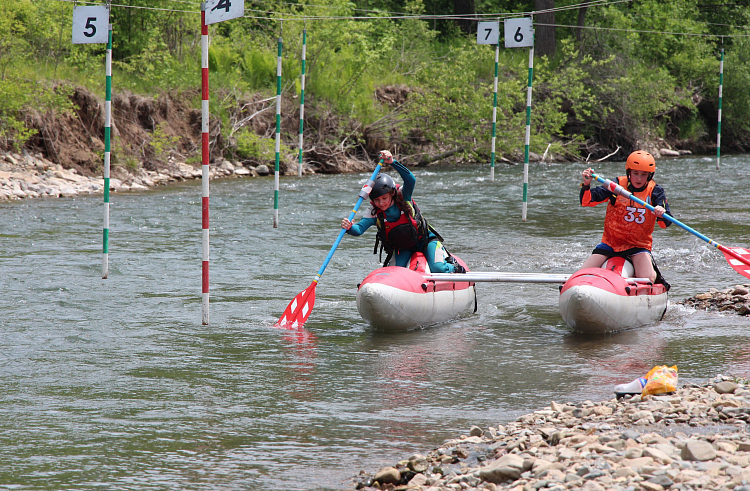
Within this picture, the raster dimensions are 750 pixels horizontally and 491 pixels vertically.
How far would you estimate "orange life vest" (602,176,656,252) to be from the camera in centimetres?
700

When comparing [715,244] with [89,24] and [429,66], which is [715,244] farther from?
[429,66]

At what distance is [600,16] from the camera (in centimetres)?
2766

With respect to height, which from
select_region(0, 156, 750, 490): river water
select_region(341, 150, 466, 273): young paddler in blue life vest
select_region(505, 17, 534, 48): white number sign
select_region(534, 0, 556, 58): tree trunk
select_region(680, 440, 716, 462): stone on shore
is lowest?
select_region(0, 156, 750, 490): river water

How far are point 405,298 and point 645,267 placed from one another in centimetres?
202

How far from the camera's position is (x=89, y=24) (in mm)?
8531

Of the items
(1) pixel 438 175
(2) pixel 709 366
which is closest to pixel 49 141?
(1) pixel 438 175

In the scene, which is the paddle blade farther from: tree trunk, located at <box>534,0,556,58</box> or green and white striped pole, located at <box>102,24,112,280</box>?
tree trunk, located at <box>534,0,556,58</box>

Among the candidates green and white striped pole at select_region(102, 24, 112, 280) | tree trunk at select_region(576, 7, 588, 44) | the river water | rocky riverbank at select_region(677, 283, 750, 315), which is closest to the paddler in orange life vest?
the river water

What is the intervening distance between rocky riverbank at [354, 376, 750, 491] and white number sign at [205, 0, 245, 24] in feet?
12.1

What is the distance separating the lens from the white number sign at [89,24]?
8.39m

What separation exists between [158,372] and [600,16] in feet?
82.4

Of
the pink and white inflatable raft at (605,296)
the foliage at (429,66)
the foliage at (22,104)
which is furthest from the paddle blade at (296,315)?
the foliage at (22,104)

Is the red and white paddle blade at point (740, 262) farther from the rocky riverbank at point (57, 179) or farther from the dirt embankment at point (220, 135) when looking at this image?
the dirt embankment at point (220, 135)

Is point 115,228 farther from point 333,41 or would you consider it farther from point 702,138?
point 702,138
